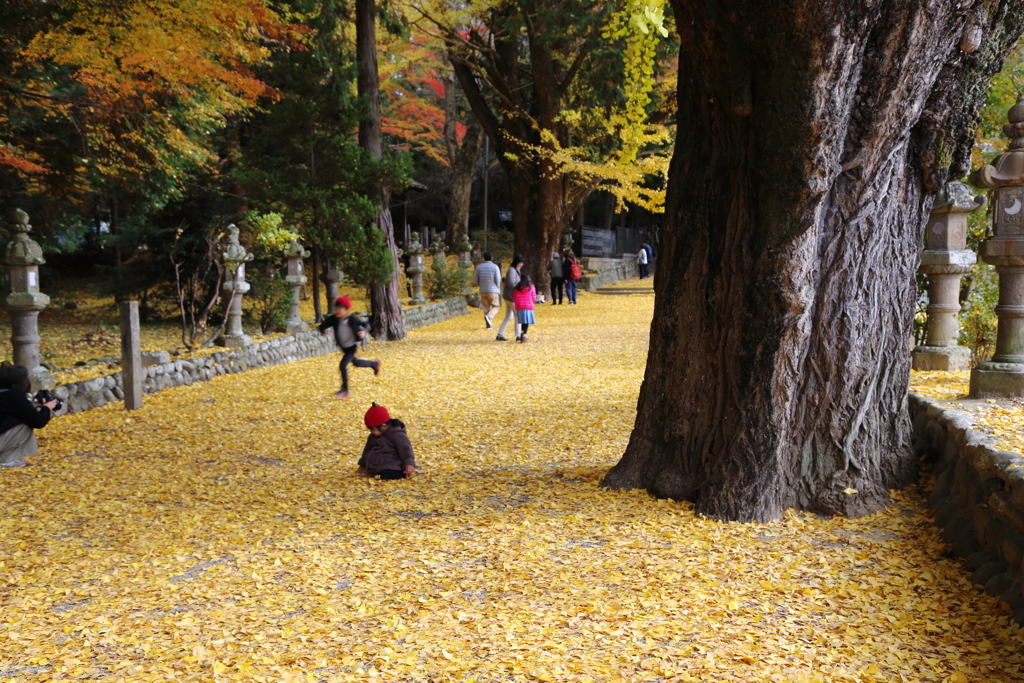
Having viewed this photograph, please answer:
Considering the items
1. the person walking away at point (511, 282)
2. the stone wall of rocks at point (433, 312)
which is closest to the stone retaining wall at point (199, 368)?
the stone wall of rocks at point (433, 312)

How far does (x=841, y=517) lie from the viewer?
4.30 m

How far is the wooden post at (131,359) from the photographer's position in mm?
8031

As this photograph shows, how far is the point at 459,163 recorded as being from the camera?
2556cm

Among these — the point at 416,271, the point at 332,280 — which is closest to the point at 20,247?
the point at 332,280

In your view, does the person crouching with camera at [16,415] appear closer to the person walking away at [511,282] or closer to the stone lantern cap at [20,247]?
the stone lantern cap at [20,247]

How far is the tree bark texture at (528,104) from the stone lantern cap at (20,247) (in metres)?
10.6

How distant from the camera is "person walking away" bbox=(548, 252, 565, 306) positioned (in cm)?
2123

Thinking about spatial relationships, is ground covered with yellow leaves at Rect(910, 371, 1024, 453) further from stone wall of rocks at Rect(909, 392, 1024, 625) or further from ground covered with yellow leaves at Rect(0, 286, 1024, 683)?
ground covered with yellow leaves at Rect(0, 286, 1024, 683)

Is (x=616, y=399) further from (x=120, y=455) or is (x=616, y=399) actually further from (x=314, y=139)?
(x=314, y=139)

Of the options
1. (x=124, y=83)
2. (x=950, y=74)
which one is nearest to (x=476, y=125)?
(x=124, y=83)

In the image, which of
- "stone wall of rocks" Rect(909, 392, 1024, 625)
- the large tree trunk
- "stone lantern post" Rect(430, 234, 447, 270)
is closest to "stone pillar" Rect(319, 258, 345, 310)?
"stone lantern post" Rect(430, 234, 447, 270)

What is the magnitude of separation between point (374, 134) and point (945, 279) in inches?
396

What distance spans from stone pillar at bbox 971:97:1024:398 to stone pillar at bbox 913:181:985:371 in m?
1.57

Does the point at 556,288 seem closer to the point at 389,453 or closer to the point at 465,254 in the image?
the point at 465,254
